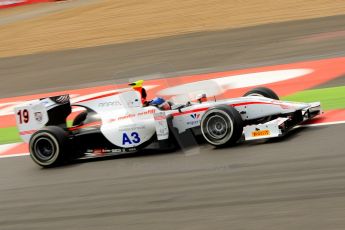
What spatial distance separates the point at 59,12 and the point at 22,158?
22447 millimetres

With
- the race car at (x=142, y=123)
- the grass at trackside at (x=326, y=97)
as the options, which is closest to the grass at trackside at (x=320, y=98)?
the grass at trackside at (x=326, y=97)

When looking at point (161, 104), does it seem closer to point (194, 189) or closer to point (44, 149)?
point (44, 149)

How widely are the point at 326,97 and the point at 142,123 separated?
357cm

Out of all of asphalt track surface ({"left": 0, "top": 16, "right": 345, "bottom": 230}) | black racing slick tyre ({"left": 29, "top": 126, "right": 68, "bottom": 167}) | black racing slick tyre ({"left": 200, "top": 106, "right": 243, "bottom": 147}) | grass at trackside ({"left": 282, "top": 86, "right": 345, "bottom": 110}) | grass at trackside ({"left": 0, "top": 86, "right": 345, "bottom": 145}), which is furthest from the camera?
grass at trackside ({"left": 0, "top": 86, "right": 345, "bottom": 145})

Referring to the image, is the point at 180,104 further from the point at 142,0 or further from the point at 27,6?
the point at 27,6

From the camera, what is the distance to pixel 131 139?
10023 mm

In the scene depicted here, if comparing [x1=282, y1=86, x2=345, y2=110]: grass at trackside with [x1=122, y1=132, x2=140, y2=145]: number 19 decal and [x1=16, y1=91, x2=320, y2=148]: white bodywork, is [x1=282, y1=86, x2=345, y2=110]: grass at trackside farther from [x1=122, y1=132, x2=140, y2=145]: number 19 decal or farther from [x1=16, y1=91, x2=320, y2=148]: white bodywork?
[x1=122, y1=132, x2=140, y2=145]: number 19 decal

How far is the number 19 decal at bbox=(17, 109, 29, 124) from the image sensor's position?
10664 mm

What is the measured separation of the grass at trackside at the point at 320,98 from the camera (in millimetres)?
11661

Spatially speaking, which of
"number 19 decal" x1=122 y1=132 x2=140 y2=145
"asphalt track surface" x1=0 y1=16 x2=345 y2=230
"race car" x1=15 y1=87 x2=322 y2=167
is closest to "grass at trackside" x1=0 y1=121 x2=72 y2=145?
"asphalt track surface" x1=0 y1=16 x2=345 y2=230

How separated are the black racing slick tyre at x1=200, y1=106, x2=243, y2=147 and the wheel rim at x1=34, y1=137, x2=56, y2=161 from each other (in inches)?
82.1

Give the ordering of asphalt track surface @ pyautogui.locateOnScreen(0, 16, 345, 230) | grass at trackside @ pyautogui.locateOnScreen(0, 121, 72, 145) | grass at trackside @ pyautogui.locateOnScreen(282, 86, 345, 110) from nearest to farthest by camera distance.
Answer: asphalt track surface @ pyautogui.locateOnScreen(0, 16, 345, 230), grass at trackside @ pyautogui.locateOnScreen(282, 86, 345, 110), grass at trackside @ pyautogui.locateOnScreen(0, 121, 72, 145)

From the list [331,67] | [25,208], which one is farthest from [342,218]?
[331,67]

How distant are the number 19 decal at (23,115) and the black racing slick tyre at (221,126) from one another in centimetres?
257
